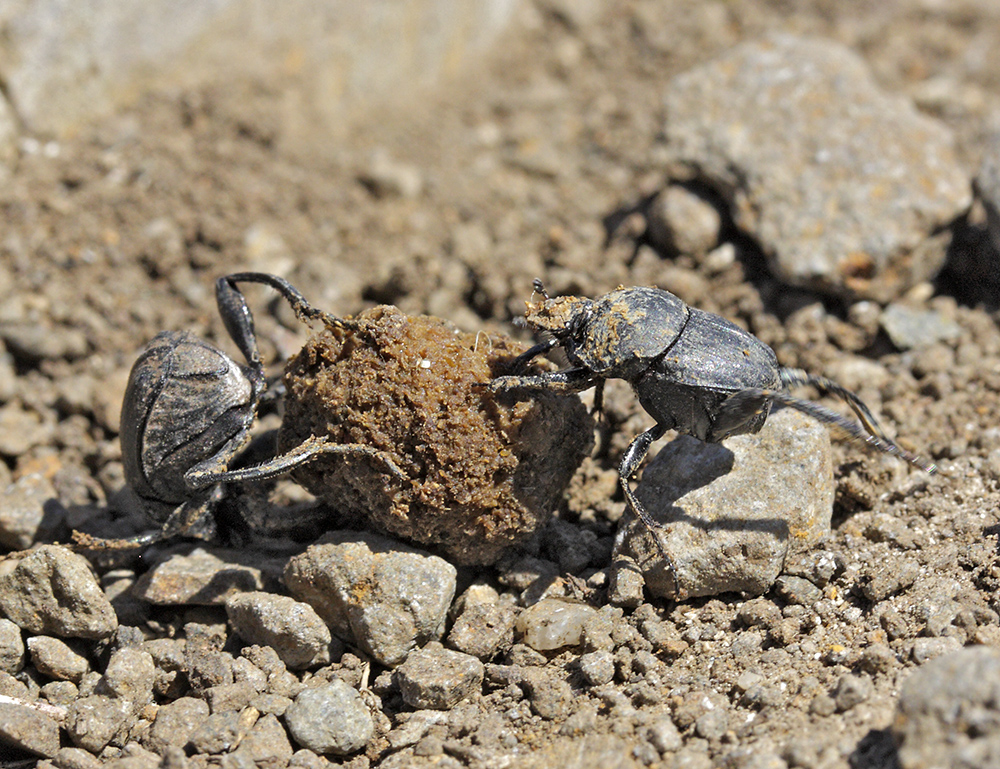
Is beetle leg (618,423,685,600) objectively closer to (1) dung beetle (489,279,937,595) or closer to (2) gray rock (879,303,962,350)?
(1) dung beetle (489,279,937,595)

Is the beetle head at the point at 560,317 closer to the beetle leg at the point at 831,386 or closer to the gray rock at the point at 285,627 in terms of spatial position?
the beetle leg at the point at 831,386

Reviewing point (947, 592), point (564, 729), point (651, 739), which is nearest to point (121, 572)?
point (564, 729)

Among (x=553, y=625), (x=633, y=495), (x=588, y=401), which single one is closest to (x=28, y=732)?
(x=553, y=625)

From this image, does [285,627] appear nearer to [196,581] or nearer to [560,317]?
[196,581]

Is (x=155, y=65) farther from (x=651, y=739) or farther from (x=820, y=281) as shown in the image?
(x=651, y=739)

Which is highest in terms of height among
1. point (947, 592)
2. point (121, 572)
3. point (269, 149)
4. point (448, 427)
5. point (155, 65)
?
point (155, 65)

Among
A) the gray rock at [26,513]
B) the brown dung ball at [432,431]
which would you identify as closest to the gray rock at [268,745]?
the brown dung ball at [432,431]
